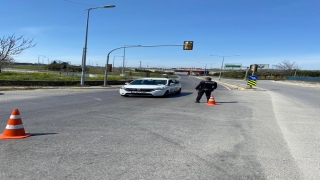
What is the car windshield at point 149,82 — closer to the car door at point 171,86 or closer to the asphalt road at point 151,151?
the car door at point 171,86

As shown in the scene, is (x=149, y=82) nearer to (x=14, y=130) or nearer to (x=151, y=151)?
(x=14, y=130)

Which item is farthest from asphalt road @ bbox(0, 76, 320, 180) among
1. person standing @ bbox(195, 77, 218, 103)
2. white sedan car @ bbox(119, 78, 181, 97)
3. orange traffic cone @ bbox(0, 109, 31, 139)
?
white sedan car @ bbox(119, 78, 181, 97)

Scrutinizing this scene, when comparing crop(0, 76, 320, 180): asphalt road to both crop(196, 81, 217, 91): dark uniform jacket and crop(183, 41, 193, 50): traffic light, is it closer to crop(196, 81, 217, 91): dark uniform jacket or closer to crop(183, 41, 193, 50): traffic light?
crop(196, 81, 217, 91): dark uniform jacket

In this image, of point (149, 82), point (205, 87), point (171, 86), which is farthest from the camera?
point (171, 86)

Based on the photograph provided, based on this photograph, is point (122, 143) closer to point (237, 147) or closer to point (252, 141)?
point (237, 147)

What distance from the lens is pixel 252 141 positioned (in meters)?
5.52

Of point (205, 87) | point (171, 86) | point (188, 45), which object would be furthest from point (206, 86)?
point (188, 45)

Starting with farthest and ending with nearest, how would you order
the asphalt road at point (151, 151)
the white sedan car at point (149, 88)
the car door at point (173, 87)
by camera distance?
the car door at point (173, 87) < the white sedan car at point (149, 88) < the asphalt road at point (151, 151)

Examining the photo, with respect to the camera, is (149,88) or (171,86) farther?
(171,86)

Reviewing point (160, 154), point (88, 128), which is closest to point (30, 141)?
point (88, 128)

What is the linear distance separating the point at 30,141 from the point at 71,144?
82cm

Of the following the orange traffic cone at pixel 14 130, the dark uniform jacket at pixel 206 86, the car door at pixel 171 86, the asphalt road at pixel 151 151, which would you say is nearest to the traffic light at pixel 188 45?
the car door at pixel 171 86

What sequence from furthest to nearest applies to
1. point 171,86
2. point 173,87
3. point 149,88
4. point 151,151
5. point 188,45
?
point 188,45 → point 173,87 → point 171,86 → point 149,88 → point 151,151

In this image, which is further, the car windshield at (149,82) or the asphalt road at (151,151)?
the car windshield at (149,82)
